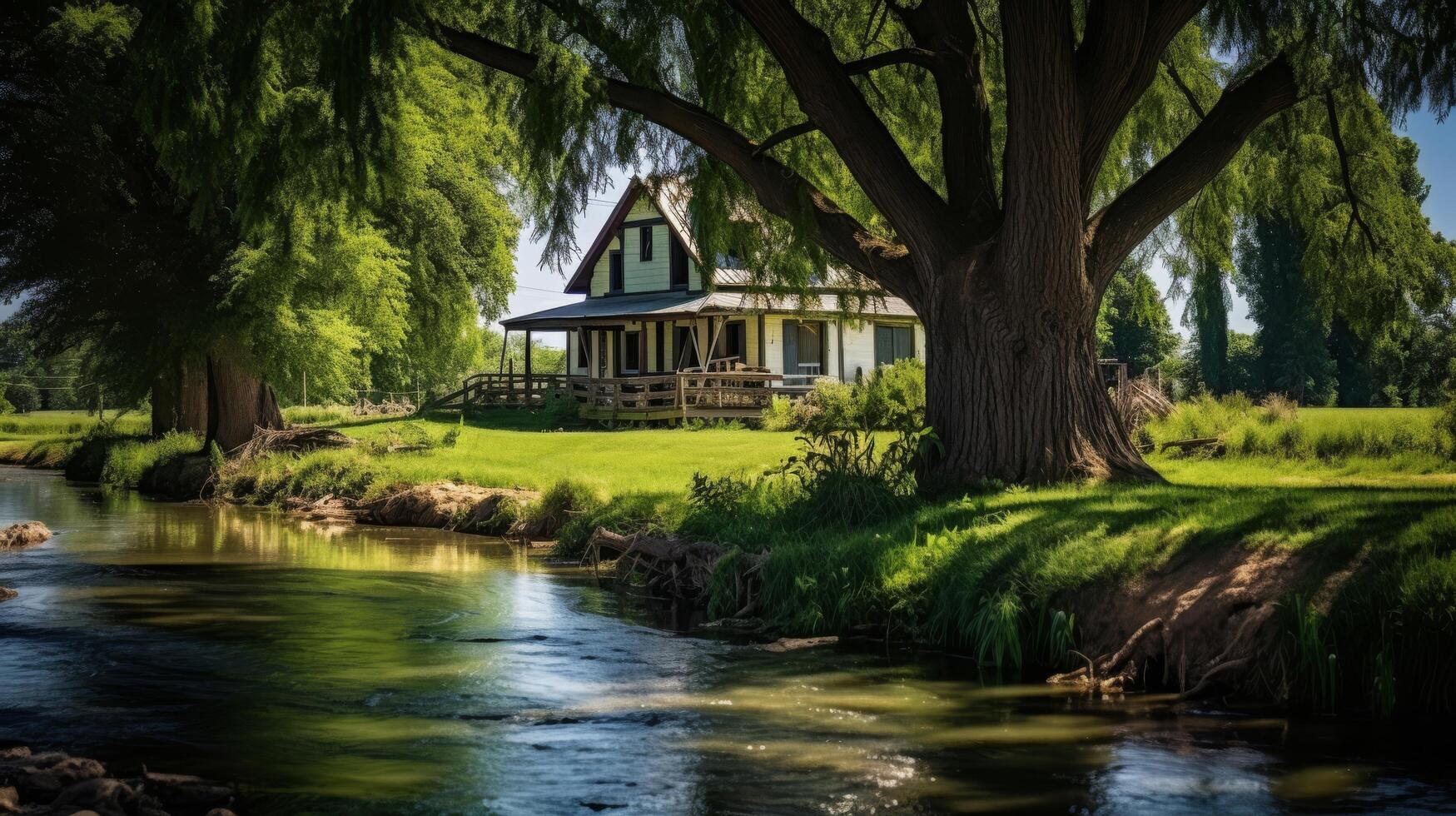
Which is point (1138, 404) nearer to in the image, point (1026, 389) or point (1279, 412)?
point (1279, 412)

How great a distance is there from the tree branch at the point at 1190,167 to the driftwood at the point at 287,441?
64.3 feet

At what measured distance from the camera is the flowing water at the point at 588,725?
7.29 meters

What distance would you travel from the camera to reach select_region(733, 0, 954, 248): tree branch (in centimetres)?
1485

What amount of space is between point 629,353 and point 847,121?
1410 inches

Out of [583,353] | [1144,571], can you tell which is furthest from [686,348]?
[1144,571]

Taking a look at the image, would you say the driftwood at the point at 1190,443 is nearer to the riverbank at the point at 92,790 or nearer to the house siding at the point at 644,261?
the riverbank at the point at 92,790

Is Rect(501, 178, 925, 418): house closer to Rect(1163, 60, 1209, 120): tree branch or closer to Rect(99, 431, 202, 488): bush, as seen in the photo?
Rect(99, 431, 202, 488): bush

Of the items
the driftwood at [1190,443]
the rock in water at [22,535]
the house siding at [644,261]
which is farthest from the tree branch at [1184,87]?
the house siding at [644,261]

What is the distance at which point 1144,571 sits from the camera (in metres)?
10.4

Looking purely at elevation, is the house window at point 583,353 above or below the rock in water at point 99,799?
above

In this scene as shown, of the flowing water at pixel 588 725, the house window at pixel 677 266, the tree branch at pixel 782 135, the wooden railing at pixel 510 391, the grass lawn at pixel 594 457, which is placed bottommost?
the flowing water at pixel 588 725

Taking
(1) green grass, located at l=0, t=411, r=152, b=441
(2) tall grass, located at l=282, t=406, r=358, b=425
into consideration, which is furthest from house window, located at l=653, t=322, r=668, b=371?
(1) green grass, located at l=0, t=411, r=152, b=441

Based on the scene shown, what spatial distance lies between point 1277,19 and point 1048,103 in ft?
9.88

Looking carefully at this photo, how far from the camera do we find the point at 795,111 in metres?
18.5
